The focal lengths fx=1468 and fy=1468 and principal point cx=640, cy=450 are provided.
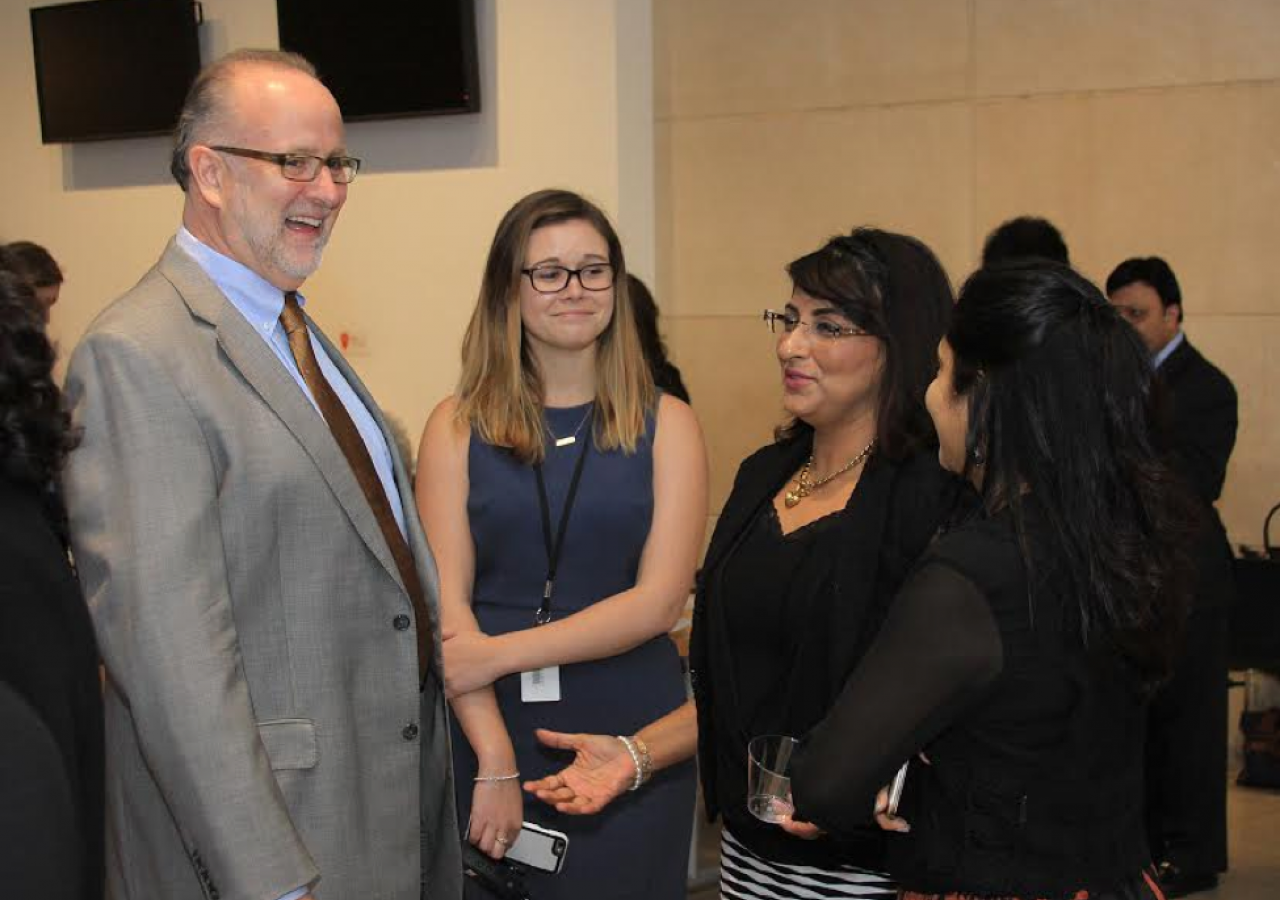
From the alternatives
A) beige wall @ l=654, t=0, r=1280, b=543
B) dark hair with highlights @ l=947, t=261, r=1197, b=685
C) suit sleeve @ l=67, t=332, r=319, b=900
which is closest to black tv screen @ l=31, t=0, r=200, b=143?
beige wall @ l=654, t=0, r=1280, b=543

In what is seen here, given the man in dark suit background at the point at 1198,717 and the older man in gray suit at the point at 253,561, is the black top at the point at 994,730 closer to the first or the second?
the older man in gray suit at the point at 253,561

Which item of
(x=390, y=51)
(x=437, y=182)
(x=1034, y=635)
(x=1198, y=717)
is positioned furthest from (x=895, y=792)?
(x=390, y=51)

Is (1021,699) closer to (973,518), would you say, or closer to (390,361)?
(973,518)

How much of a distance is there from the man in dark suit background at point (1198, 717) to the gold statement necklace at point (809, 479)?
7.49 ft

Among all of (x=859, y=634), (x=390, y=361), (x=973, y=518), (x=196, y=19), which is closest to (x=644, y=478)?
(x=859, y=634)

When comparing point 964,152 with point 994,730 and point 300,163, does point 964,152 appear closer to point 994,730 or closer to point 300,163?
point 300,163

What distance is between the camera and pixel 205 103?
79.0 inches

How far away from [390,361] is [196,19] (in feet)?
5.01

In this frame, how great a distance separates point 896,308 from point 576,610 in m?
0.79

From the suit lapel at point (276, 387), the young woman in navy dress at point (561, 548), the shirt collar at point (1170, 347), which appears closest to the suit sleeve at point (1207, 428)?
the shirt collar at point (1170, 347)

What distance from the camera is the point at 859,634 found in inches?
89.1

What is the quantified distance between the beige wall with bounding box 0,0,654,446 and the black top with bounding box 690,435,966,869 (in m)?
2.64

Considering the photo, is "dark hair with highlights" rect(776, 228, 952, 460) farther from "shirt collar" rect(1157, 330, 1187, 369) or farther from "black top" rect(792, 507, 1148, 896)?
"shirt collar" rect(1157, 330, 1187, 369)

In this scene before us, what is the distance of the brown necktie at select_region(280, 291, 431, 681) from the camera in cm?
199
